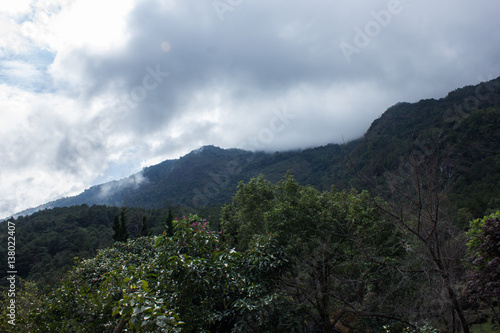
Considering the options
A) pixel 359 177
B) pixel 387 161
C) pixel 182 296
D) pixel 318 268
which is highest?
pixel 387 161

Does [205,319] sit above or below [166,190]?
below

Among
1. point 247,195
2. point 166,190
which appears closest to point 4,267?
point 247,195

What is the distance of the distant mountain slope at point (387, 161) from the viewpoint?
1269cm

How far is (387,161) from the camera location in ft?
52.9

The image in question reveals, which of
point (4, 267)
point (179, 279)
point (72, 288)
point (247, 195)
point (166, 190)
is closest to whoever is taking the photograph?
point (179, 279)

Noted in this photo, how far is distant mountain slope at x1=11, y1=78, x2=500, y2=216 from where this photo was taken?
12.7m

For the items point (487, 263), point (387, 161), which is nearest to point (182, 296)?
point (487, 263)

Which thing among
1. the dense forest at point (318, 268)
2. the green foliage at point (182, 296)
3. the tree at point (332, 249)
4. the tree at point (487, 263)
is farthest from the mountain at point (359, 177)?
the green foliage at point (182, 296)

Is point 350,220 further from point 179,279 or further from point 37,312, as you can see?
point 37,312

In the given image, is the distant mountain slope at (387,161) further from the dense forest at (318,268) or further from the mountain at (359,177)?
the dense forest at (318,268)

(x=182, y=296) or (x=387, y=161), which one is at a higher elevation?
(x=387, y=161)

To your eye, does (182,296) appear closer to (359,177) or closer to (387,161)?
(359,177)

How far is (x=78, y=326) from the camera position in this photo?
3674mm

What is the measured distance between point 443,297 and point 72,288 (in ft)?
21.8
